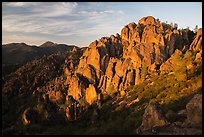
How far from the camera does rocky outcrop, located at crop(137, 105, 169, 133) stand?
1908 cm

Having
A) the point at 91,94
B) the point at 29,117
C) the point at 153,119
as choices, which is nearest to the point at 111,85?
the point at 91,94

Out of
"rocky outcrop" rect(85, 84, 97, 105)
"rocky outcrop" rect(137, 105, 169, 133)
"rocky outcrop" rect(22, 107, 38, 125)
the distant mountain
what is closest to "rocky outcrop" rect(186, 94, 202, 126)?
"rocky outcrop" rect(137, 105, 169, 133)

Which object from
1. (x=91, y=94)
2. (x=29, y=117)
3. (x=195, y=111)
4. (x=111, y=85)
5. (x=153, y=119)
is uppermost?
(x=111, y=85)

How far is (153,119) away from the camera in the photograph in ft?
63.8

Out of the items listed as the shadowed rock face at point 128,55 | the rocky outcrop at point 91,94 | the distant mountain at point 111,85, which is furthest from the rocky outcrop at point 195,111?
the rocky outcrop at point 91,94

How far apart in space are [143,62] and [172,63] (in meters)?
7.73

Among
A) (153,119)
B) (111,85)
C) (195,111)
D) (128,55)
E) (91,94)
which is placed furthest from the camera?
(128,55)

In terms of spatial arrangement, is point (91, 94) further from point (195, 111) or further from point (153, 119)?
point (195, 111)

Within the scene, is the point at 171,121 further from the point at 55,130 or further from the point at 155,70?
the point at 155,70

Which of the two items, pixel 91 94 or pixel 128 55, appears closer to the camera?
pixel 91 94

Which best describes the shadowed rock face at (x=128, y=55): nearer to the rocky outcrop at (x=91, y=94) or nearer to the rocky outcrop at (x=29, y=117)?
the rocky outcrop at (x=91, y=94)

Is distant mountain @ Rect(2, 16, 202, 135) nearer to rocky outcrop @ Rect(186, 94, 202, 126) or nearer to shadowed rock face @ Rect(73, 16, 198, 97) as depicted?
shadowed rock face @ Rect(73, 16, 198, 97)

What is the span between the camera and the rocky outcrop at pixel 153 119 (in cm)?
1908

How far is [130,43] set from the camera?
238 feet
